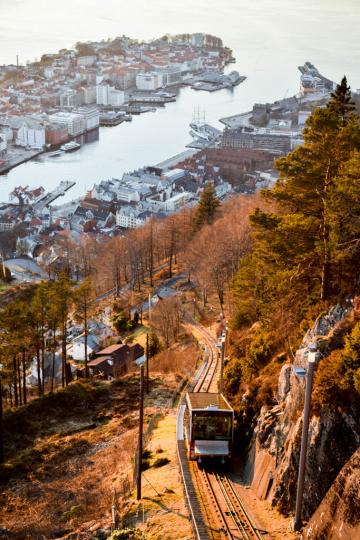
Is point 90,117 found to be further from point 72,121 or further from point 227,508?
point 227,508

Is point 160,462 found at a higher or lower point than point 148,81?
lower

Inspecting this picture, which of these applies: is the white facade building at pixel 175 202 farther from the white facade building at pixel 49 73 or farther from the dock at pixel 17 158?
the white facade building at pixel 49 73

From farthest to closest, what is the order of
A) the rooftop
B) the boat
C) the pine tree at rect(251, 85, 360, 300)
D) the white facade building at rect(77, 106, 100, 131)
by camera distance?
the white facade building at rect(77, 106, 100, 131)
the boat
the pine tree at rect(251, 85, 360, 300)
the rooftop

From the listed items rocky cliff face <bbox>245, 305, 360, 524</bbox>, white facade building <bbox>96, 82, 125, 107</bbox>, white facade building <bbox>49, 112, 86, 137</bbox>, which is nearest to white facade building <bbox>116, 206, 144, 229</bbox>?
white facade building <bbox>49, 112, 86, 137</bbox>

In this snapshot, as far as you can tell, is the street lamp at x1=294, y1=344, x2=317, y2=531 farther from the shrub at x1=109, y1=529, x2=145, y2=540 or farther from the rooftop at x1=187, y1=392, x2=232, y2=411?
the rooftop at x1=187, y1=392, x2=232, y2=411

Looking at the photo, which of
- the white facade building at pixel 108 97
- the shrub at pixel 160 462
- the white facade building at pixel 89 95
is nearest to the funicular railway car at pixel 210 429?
the shrub at pixel 160 462

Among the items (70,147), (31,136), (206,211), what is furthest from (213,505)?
(31,136)

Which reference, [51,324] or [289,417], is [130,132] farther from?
[289,417]
